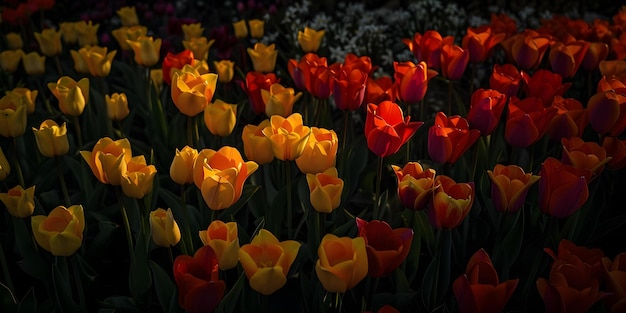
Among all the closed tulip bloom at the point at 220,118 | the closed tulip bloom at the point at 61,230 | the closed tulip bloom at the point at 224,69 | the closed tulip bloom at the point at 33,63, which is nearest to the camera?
the closed tulip bloom at the point at 61,230

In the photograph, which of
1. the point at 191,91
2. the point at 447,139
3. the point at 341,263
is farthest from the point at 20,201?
the point at 447,139

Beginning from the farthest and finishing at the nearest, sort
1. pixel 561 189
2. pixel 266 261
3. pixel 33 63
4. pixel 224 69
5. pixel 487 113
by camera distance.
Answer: pixel 33 63, pixel 224 69, pixel 487 113, pixel 561 189, pixel 266 261

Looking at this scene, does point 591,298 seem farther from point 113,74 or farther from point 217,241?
point 113,74

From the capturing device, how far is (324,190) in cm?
147

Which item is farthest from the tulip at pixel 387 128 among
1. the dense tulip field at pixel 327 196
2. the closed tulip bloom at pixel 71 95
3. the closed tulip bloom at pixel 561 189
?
the closed tulip bloom at pixel 71 95

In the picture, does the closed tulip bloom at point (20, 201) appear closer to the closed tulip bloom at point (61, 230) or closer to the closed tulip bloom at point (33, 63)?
the closed tulip bloom at point (61, 230)

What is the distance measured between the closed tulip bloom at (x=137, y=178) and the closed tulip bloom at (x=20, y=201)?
0.87ft

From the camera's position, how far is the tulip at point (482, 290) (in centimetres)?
120

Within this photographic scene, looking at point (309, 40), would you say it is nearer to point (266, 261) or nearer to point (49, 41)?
point (49, 41)

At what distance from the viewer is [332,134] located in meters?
1.62

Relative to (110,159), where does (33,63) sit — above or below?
below

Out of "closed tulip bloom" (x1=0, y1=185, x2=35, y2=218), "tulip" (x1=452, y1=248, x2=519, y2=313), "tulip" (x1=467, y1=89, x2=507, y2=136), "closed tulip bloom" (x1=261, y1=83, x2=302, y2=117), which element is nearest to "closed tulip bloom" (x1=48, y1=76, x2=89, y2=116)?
"closed tulip bloom" (x1=0, y1=185, x2=35, y2=218)

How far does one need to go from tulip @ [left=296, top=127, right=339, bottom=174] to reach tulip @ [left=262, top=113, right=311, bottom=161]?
0.02 m

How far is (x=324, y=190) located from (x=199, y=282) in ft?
1.31
